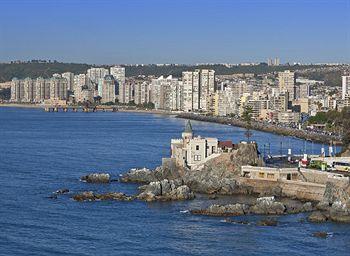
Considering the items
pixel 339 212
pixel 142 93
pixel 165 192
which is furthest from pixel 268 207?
pixel 142 93

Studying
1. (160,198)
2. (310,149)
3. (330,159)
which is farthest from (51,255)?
(310,149)

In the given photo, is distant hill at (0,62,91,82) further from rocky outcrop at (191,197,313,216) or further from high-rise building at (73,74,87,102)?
rocky outcrop at (191,197,313,216)

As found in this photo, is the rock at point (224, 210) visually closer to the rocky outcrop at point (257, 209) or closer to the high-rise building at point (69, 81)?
the rocky outcrop at point (257, 209)

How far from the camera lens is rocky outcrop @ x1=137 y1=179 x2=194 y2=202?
21484 millimetres

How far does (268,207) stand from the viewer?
19.5 meters

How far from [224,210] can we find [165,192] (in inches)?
108

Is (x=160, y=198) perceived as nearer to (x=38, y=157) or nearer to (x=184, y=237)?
(x=184, y=237)

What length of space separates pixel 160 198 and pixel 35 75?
128 metres

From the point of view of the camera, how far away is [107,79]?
112 metres

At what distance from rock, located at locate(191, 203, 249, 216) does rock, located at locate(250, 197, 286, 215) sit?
0.72 ft

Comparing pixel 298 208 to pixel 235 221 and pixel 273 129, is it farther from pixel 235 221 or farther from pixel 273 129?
pixel 273 129

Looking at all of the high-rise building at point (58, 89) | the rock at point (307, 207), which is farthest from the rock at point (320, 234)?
the high-rise building at point (58, 89)

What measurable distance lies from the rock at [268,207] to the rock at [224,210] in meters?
0.22

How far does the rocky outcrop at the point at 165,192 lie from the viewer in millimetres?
21484
